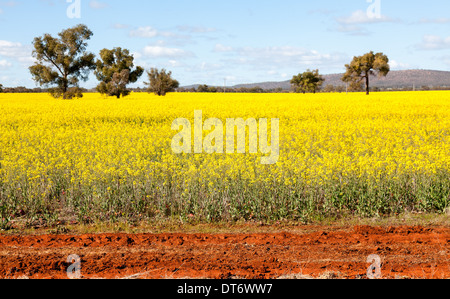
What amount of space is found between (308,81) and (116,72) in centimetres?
4429

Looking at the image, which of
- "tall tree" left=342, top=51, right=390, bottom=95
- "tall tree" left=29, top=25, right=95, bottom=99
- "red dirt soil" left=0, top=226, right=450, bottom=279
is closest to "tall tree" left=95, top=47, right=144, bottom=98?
"tall tree" left=29, top=25, right=95, bottom=99

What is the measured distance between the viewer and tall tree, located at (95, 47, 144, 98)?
2670 inches

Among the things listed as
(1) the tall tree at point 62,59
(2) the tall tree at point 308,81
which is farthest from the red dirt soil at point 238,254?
(2) the tall tree at point 308,81

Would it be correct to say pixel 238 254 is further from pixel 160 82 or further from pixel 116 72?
pixel 160 82

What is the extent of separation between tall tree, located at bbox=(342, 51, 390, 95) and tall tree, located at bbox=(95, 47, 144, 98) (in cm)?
3346

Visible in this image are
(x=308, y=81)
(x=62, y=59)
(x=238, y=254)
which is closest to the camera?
(x=238, y=254)

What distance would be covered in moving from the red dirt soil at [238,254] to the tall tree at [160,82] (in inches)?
2939

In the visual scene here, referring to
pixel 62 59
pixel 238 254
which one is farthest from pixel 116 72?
pixel 238 254

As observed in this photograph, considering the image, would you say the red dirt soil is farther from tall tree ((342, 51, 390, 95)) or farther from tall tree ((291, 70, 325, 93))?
tall tree ((291, 70, 325, 93))

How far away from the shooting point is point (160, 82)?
268 feet

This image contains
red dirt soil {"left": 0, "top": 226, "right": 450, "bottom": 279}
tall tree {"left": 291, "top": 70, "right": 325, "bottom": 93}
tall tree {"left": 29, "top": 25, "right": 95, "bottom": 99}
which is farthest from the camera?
tall tree {"left": 291, "top": 70, "right": 325, "bottom": 93}

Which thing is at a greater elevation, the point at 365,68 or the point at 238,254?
the point at 365,68
